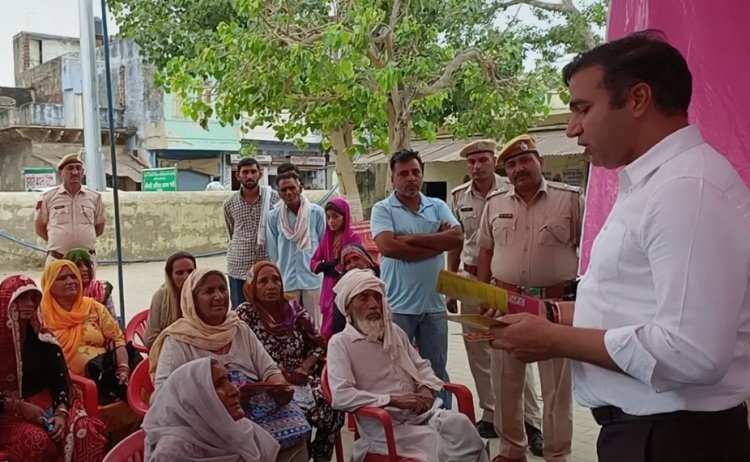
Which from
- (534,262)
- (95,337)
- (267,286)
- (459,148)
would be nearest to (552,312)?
(534,262)

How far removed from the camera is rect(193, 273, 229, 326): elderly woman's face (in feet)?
10.7

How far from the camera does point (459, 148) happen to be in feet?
45.0

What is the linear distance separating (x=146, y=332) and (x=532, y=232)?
2.40 meters

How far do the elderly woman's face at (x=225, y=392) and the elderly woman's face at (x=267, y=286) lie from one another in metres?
1.11

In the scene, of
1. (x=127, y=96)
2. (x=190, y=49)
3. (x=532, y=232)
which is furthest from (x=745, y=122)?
(x=127, y=96)

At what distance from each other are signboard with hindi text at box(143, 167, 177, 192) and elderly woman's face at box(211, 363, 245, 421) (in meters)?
13.3

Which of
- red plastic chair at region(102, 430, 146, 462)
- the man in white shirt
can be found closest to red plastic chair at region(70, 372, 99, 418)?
red plastic chair at region(102, 430, 146, 462)

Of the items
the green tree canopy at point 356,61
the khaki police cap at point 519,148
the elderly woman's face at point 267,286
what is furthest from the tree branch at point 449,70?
the elderly woman's face at point 267,286

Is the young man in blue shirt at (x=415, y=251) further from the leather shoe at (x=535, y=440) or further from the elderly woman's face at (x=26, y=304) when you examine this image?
the elderly woman's face at (x=26, y=304)

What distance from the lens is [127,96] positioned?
21234mm

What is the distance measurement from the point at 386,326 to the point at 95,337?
1.83 meters

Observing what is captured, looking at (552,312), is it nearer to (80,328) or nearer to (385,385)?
(385,385)

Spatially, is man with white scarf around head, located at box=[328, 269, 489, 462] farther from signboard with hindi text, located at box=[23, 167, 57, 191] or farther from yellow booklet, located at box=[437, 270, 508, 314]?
signboard with hindi text, located at box=[23, 167, 57, 191]

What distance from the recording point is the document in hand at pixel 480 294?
1.43 m
